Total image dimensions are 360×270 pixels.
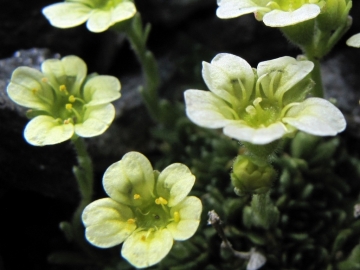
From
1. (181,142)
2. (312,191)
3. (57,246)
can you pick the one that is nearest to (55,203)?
(57,246)

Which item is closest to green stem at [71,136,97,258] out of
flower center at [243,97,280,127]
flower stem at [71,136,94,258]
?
flower stem at [71,136,94,258]

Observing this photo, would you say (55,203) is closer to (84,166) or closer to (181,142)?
(84,166)

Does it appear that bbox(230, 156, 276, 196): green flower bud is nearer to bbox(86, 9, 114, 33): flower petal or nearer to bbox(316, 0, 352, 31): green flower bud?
bbox(316, 0, 352, 31): green flower bud

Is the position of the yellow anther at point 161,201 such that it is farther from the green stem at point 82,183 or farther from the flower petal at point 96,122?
the green stem at point 82,183

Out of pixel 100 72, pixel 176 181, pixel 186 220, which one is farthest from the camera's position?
pixel 100 72

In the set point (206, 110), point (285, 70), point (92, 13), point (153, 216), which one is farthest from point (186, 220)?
point (92, 13)

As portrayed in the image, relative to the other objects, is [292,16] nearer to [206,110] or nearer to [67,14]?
[206,110]
